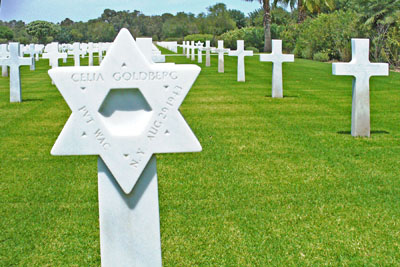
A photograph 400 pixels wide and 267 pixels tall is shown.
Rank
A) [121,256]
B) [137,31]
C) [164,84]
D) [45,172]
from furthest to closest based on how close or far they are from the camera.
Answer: [137,31] → [45,172] → [121,256] → [164,84]

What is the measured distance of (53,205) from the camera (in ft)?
19.4

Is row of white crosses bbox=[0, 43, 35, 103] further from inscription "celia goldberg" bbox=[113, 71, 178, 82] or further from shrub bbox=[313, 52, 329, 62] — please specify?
shrub bbox=[313, 52, 329, 62]

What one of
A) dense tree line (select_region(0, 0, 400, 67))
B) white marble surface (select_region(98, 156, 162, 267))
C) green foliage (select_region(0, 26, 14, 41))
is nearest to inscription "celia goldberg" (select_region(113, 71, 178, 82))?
white marble surface (select_region(98, 156, 162, 267))

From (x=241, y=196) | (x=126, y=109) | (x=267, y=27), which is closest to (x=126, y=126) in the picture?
(x=126, y=109)

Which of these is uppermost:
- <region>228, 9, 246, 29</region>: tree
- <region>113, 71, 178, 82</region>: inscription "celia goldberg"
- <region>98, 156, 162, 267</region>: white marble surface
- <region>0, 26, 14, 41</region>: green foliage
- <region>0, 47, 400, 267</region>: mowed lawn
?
<region>228, 9, 246, 29</region>: tree

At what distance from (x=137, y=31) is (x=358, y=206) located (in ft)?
330

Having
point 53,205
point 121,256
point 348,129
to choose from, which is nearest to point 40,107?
point 348,129

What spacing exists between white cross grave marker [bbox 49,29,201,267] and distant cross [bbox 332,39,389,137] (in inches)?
252

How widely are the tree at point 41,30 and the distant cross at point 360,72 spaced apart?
6233 cm

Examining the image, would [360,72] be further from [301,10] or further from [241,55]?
[301,10]

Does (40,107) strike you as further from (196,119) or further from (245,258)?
(245,258)

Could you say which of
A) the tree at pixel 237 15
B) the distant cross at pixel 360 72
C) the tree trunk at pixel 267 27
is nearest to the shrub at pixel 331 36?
the tree trunk at pixel 267 27

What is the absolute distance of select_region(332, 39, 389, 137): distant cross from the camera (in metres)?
8.92

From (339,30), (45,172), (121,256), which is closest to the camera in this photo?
(121,256)
